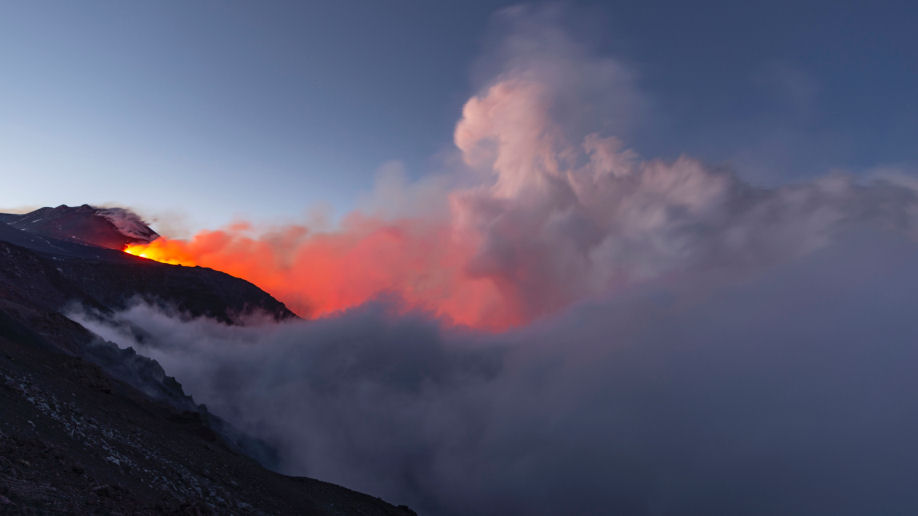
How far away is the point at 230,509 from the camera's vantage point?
1227 inches

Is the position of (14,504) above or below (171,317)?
below

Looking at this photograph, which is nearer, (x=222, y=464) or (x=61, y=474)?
(x=61, y=474)

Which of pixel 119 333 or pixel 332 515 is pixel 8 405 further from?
pixel 119 333

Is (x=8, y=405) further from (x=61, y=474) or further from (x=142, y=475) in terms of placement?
(x=61, y=474)

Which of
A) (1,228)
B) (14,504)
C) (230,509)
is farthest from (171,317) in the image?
(14,504)

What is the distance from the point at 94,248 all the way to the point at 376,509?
183593mm

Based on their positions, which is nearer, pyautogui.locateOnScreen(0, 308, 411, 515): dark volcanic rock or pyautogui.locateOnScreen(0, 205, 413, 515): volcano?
pyautogui.locateOnScreen(0, 308, 411, 515): dark volcanic rock

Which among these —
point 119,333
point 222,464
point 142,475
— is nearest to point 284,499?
point 222,464

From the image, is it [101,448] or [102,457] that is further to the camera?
[101,448]

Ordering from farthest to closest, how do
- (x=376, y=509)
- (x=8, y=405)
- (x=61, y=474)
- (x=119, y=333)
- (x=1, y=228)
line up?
(x=1, y=228)
(x=119, y=333)
(x=376, y=509)
(x=8, y=405)
(x=61, y=474)

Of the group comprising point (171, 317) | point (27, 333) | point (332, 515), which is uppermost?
point (171, 317)

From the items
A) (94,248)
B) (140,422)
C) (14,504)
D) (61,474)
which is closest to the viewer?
(14,504)

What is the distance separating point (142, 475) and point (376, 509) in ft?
129

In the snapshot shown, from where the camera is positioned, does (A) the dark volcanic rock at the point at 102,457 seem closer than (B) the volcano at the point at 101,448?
Yes
